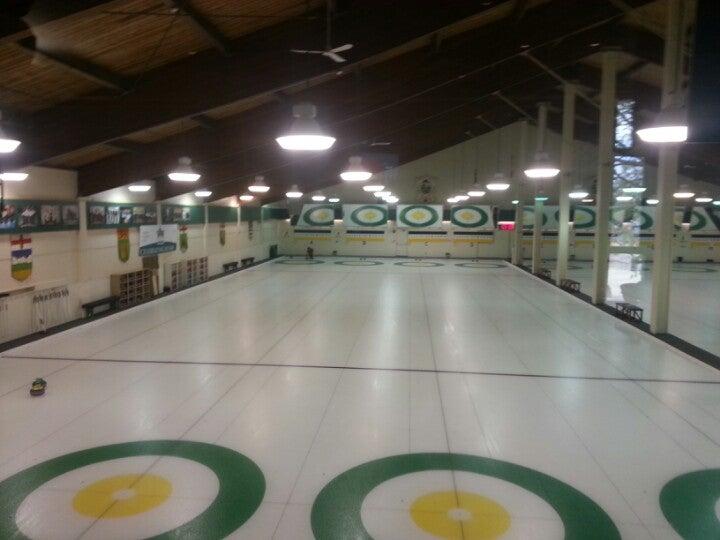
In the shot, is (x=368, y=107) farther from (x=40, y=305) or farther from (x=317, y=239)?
(x=317, y=239)

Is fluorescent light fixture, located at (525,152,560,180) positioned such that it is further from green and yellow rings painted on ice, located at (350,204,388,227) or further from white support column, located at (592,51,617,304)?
green and yellow rings painted on ice, located at (350,204,388,227)

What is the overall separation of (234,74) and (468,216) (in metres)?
21.4

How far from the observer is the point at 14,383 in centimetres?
696

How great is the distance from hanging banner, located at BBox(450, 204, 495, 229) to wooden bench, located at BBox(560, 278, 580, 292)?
10905 millimetres

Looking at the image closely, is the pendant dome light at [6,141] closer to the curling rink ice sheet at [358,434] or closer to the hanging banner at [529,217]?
the curling rink ice sheet at [358,434]

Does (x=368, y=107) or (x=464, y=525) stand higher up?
(x=368, y=107)

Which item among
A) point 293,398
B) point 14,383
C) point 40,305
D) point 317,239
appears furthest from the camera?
point 317,239

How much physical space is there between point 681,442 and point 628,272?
17.9 m

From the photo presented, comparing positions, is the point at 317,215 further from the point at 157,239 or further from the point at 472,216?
the point at 157,239

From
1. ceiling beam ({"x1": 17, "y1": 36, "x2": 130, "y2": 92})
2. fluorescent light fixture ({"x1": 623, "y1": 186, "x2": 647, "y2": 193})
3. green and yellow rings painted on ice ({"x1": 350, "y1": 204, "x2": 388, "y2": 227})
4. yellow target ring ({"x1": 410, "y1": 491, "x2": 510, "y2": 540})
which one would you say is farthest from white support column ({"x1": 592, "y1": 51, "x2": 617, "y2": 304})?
green and yellow rings painted on ice ({"x1": 350, "y1": 204, "x2": 388, "y2": 227})

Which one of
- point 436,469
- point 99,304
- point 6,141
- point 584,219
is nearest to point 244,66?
point 6,141

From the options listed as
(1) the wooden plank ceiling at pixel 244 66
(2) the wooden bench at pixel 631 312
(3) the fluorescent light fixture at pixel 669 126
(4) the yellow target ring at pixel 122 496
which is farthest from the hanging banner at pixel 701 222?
(4) the yellow target ring at pixel 122 496

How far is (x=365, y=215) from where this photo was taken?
89.8 ft

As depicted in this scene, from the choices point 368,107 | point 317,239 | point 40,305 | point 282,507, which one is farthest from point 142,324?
point 317,239
